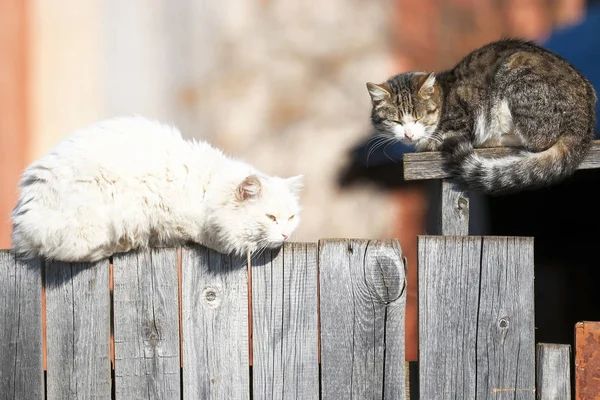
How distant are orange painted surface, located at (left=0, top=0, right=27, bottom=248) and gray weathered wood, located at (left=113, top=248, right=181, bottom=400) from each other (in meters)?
1.52

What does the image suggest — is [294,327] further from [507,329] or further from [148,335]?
[507,329]

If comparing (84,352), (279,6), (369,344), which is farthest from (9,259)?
(279,6)

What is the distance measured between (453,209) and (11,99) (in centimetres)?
251

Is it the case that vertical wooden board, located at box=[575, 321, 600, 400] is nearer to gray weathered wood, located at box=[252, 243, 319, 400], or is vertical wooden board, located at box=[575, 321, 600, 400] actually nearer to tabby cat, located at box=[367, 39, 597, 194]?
tabby cat, located at box=[367, 39, 597, 194]

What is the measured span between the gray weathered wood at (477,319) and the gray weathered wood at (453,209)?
465mm

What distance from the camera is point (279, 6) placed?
4000mm

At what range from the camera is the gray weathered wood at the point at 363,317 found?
9.29ft

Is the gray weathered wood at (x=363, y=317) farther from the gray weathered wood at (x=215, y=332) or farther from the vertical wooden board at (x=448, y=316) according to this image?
the gray weathered wood at (x=215, y=332)

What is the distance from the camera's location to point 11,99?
12.9ft

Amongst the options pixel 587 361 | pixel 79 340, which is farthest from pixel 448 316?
pixel 79 340

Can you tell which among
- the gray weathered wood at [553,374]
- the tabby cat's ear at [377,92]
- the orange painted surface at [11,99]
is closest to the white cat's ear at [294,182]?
the tabby cat's ear at [377,92]

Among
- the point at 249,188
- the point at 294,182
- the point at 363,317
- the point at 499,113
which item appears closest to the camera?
the point at 363,317

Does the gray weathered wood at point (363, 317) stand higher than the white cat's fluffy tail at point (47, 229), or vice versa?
the white cat's fluffy tail at point (47, 229)

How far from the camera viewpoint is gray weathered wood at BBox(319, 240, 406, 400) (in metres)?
2.83
